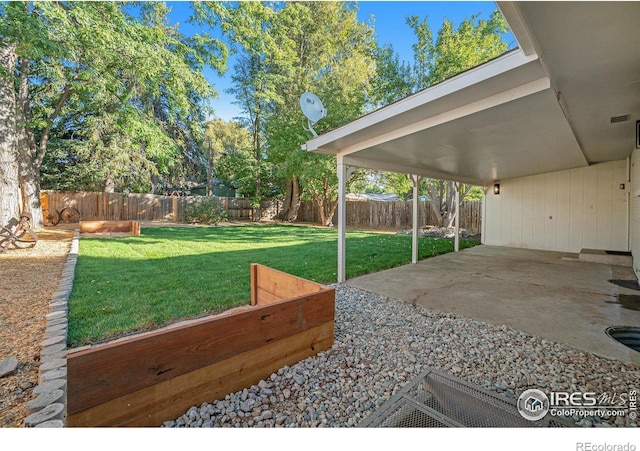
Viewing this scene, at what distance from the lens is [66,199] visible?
14.0 meters

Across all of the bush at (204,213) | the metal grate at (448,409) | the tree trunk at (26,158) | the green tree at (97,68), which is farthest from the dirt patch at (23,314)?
the bush at (204,213)

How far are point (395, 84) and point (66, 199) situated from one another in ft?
52.8

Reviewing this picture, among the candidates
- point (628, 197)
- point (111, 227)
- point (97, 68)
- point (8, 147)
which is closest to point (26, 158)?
point (8, 147)

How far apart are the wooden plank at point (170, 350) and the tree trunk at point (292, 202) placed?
16.6 meters

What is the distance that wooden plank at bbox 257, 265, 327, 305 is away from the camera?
2.61 m

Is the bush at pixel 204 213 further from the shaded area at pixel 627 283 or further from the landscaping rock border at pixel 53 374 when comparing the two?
the shaded area at pixel 627 283

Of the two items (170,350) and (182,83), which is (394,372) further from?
(182,83)

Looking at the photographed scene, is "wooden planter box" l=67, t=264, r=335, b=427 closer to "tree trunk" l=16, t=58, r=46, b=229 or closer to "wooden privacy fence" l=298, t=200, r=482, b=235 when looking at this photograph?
"tree trunk" l=16, t=58, r=46, b=229

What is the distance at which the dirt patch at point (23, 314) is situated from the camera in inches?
71.6

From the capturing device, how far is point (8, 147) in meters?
7.96

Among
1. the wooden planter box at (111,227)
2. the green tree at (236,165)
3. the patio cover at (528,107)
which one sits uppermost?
the green tree at (236,165)
